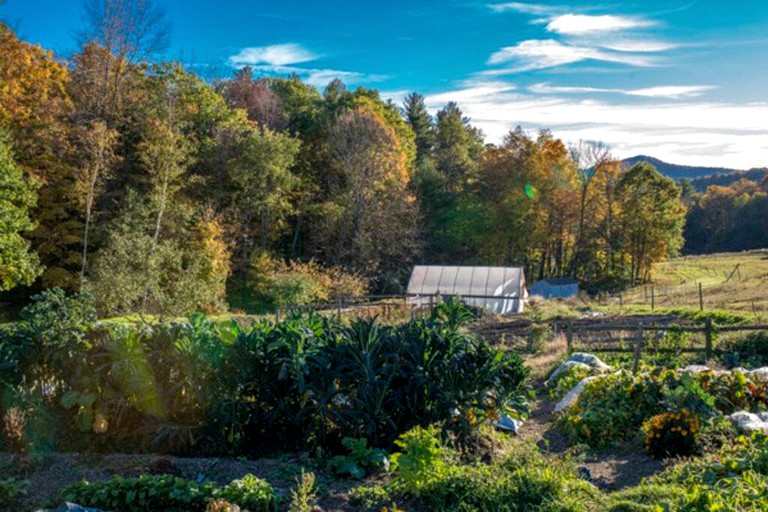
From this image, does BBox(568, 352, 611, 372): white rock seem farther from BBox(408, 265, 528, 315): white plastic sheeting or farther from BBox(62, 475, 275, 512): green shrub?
BBox(408, 265, 528, 315): white plastic sheeting

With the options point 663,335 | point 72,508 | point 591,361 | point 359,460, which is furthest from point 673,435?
point 663,335

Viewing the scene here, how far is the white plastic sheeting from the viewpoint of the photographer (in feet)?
90.5

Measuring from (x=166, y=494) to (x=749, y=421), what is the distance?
5772 millimetres

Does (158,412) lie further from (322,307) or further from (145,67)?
(145,67)

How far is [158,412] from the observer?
6.27 meters

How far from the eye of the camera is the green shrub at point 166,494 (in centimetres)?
441

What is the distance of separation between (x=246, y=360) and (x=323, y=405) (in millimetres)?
893

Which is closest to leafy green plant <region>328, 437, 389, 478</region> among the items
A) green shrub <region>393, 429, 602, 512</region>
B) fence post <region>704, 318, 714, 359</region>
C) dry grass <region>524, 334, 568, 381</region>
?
green shrub <region>393, 429, 602, 512</region>

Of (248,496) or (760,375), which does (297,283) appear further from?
(248,496)

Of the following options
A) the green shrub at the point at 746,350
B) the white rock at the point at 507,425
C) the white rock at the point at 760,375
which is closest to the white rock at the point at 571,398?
the white rock at the point at 507,425

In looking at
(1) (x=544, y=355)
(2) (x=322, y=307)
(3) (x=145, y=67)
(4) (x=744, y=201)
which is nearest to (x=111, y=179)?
(3) (x=145, y=67)

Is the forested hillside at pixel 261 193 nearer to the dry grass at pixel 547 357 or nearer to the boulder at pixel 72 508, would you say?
the dry grass at pixel 547 357

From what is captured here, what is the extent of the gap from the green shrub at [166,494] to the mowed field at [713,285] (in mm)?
15769

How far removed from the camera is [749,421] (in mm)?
6496
